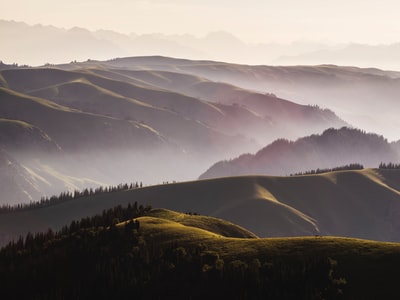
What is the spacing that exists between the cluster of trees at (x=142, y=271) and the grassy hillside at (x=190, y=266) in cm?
13

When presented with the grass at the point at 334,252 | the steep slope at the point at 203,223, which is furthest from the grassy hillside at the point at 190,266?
the steep slope at the point at 203,223

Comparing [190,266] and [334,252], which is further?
[190,266]

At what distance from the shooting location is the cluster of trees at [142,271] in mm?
80438

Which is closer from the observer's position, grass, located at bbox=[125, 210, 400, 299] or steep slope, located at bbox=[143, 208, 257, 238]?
grass, located at bbox=[125, 210, 400, 299]

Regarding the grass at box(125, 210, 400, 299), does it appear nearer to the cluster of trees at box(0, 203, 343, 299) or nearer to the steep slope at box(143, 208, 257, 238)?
the cluster of trees at box(0, 203, 343, 299)

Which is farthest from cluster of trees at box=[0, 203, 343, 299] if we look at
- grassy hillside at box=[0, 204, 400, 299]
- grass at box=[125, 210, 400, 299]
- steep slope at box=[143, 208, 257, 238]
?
steep slope at box=[143, 208, 257, 238]

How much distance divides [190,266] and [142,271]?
6524 millimetres

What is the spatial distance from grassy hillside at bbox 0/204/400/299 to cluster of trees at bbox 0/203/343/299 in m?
0.13

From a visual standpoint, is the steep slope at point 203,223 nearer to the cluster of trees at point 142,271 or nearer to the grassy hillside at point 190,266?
the grassy hillside at point 190,266

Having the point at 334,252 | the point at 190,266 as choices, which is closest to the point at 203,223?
the point at 190,266

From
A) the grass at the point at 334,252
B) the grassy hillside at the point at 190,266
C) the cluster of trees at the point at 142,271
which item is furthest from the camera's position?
the cluster of trees at the point at 142,271

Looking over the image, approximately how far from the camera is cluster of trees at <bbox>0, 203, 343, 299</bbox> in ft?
264

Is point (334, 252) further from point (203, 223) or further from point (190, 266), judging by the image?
point (203, 223)

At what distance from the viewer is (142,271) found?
9256 centimetres
